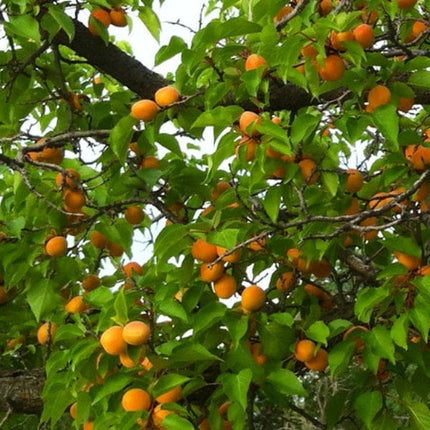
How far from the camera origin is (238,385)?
171 centimetres

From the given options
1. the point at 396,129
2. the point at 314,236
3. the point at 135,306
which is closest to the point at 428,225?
the point at 314,236

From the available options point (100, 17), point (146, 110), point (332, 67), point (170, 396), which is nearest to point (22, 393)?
point (170, 396)

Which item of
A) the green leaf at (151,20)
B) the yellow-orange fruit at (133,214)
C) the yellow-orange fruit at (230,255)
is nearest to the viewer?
the yellow-orange fruit at (230,255)

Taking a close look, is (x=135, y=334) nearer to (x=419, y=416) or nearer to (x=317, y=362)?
(x=317, y=362)

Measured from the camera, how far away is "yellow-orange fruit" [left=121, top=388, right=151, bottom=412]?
1.71 meters

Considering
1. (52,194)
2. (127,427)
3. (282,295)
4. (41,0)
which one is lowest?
(127,427)

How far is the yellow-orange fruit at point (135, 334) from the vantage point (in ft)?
5.62

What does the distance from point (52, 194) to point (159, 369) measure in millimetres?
763

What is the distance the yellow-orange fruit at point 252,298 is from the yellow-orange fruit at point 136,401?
0.38 metres

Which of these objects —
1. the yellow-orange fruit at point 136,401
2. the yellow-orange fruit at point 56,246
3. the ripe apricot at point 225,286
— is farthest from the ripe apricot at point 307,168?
the yellow-orange fruit at point 56,246

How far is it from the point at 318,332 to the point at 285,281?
0.42 m

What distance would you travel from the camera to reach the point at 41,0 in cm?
209

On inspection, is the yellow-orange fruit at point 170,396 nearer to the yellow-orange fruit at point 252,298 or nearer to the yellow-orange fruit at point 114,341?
the yellow-orange fruit at point 114,341

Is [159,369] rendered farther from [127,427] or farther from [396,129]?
[396,129]
